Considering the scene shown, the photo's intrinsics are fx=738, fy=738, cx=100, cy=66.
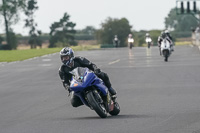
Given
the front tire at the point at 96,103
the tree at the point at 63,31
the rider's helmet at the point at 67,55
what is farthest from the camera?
the tree at the point at 63,31

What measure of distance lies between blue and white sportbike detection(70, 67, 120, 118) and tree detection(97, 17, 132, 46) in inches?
5505

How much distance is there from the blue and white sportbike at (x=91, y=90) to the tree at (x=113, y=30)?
140m

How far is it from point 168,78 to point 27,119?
12014 mm

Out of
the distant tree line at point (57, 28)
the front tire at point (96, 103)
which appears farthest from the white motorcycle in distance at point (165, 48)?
the distant tree line at point (57, 28)

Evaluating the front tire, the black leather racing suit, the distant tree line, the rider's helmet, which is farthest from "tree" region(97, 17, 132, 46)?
the front tire

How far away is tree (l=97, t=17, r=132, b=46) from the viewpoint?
6138 inches

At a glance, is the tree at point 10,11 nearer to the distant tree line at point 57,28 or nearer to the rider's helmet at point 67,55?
the distant tree line at point 57,28

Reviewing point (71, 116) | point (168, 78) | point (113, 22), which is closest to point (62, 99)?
point (71, 116)

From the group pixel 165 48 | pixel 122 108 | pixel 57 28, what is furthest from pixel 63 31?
pixel 122 108

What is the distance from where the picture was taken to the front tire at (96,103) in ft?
42.2

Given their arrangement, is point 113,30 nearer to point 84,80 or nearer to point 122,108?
point 122,108

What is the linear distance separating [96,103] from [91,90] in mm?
328

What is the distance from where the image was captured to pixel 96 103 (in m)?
12.9

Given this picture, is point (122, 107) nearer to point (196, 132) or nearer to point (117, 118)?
point (117, 118)
